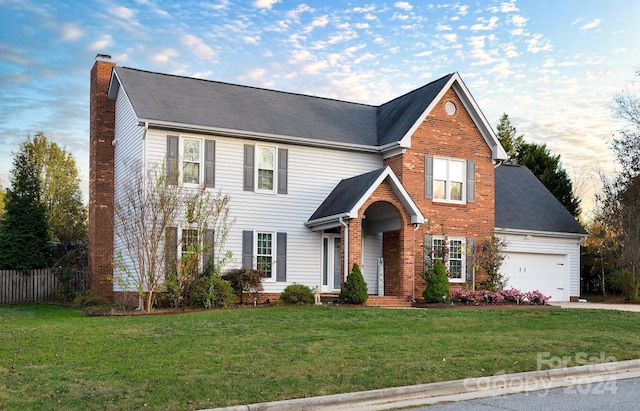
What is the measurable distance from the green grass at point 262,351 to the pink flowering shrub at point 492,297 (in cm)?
459

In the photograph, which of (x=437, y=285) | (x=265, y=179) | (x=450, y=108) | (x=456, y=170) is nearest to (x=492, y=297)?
(x=437, y=285)

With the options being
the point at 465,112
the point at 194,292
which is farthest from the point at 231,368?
the point at 465,112

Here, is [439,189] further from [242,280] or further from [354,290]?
[242,280]

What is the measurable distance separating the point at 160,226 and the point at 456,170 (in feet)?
37.2

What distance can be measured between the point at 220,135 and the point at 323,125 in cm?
443

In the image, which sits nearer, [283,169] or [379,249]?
[283,169]

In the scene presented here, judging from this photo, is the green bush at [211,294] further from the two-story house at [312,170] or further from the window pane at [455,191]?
the window pane at [455,191]

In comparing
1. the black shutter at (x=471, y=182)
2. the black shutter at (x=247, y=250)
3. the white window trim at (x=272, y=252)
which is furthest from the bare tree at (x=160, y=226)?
the black shutter at (x=471, y=182)

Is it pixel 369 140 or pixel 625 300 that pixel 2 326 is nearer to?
pixel 369 140

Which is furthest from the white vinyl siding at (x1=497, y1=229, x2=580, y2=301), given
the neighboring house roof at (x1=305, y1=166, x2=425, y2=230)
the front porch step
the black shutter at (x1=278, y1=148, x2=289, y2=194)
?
the black shutter at (x1=278, y1=148, x2=289, y2=194)

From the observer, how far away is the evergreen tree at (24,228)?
2655cm

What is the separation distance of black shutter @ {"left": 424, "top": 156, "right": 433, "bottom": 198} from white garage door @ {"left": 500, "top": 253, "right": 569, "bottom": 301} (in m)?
5.43

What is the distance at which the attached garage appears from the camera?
2848cm

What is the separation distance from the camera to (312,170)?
24.5 meters
